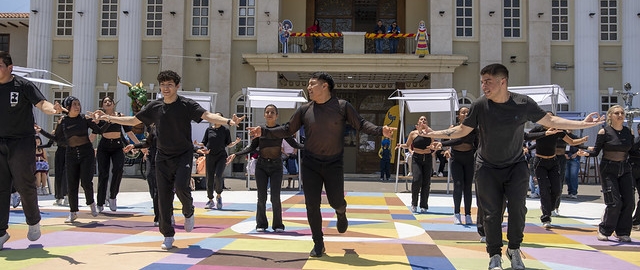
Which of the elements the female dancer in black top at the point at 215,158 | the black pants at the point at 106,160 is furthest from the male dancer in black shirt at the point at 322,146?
the female dancer in black top at the point at 215,158

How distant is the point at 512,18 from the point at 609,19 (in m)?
4.10

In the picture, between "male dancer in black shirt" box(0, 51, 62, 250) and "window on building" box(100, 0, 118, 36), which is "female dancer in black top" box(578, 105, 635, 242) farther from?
"window on building" box(100, 0, 118, 36)

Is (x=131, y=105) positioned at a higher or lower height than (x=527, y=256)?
higher

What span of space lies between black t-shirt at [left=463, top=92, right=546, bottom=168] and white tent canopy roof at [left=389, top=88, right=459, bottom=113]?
10395 mm

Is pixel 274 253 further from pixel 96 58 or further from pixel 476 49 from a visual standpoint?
pixel 96 58

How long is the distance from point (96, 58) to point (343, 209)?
74.0 ft

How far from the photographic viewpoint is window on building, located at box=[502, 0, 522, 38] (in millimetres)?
25359

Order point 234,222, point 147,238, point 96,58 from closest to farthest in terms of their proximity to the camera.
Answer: point 147,238 < point 234,222 < point 96,58

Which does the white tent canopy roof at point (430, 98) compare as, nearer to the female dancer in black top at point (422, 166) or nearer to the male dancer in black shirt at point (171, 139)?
the female dancer in black top at point (422, 166)

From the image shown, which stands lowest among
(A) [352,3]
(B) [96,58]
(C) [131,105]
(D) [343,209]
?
(D) [343,209]

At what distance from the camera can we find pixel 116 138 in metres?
10.6

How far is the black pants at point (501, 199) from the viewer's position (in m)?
5.83

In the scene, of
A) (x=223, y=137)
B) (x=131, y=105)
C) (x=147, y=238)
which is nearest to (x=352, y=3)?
(x=131, y=105)

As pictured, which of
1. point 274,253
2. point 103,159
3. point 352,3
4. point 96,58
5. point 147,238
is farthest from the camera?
point 352,3
